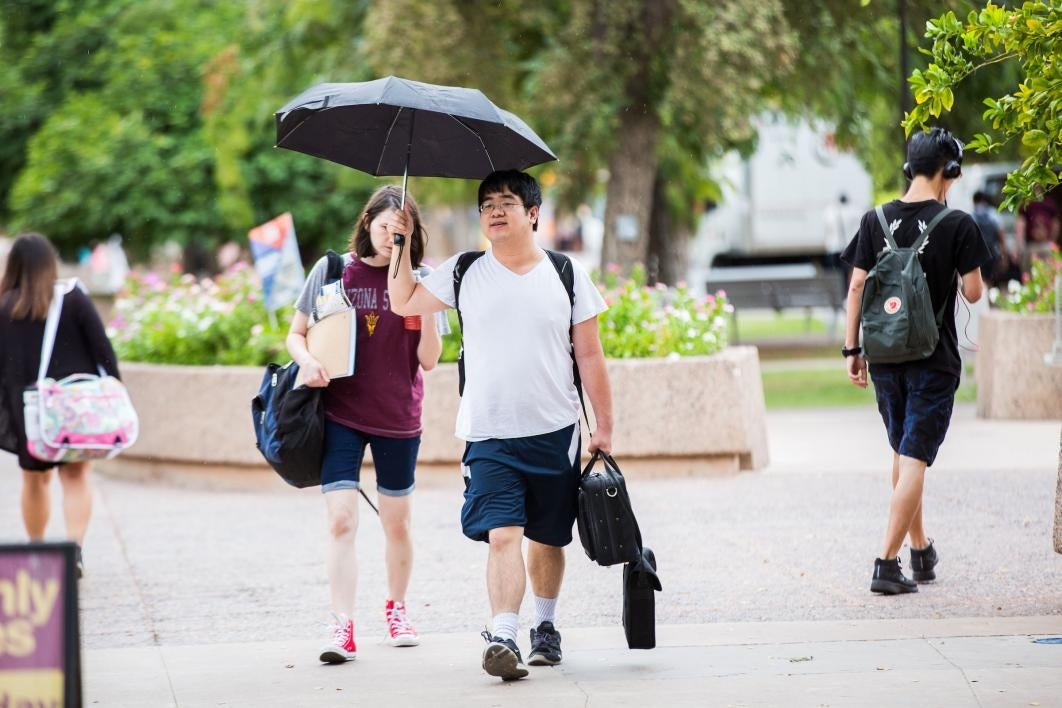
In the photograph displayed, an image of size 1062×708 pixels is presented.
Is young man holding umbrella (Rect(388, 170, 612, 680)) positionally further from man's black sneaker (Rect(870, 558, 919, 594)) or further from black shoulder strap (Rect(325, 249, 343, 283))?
man's black sneaker (Rect(870, 558, 919, 594))

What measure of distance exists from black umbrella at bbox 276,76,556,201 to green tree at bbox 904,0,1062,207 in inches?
55.0

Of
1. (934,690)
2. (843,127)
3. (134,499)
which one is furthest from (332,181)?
(934,690)

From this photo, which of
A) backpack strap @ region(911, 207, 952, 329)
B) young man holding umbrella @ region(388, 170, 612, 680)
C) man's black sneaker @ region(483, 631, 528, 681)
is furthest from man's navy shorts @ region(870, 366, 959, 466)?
man's black sneaker @ region(483, 631, 528, 681)

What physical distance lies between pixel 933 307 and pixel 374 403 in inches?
96.5

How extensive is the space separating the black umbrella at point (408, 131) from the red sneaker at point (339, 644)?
166 centimetres

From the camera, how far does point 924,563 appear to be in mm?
7281

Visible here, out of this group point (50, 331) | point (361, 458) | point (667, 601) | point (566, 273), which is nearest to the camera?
point (566, 273)

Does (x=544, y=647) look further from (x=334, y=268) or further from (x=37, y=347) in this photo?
(x=37, y=347)

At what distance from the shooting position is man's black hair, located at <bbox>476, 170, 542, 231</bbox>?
571 cm

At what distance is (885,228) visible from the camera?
23.0ft

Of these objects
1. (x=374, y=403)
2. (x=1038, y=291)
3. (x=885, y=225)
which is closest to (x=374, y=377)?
(x=374, y=403)

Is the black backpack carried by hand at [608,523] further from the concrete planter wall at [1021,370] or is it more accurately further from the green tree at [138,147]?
the green tree at [138,147]

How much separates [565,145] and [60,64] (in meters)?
15.4

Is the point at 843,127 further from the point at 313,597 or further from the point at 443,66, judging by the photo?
the point at 313,597
